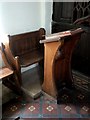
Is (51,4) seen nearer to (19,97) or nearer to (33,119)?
(19,97)

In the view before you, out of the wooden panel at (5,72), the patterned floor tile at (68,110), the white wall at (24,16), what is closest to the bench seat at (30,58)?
the wooden panel at (5,72)

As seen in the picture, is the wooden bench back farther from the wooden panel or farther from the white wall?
the wooden panel

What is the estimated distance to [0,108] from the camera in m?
2.24

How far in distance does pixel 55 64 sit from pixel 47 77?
244 millimetres

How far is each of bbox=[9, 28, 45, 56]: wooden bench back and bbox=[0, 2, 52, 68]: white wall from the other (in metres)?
0.19

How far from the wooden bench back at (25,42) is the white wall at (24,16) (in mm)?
189

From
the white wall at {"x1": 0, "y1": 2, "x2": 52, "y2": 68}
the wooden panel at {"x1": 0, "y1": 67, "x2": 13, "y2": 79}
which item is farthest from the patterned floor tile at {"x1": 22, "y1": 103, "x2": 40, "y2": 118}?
the white wall at {"x1": 0, "y1": 2, "x2": 52, "y2": 68}

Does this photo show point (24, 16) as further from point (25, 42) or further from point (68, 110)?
point (68, 110)

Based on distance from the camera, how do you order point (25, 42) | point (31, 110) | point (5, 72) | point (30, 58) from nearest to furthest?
1. point (31, 110)
2. point (5, 72)
3. point (30, 58)
4. point (25, 42)

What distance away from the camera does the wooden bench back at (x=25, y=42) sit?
2645 mm

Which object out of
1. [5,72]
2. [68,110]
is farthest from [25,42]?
[68,110]

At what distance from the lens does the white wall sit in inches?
104

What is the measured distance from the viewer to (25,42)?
2.83 metres

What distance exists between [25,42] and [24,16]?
0.45 meters
